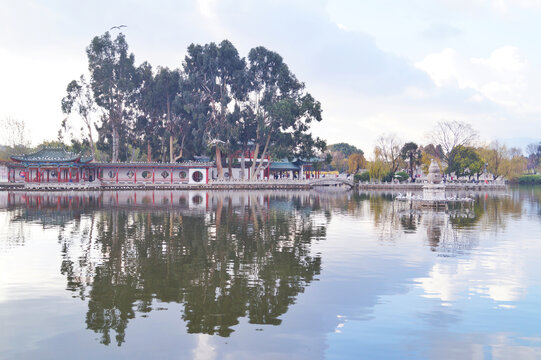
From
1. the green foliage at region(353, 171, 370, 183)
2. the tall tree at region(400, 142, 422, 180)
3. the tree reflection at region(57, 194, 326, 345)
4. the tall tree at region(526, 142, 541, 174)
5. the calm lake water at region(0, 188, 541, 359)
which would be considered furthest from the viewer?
the tall tree at region(526, 142, 541, 174)

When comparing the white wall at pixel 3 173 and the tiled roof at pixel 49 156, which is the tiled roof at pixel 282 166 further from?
the white wall at pixel 3 173

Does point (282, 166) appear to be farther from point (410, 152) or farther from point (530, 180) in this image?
point (530, 180)

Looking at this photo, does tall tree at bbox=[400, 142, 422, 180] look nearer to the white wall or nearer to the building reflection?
the building reflection

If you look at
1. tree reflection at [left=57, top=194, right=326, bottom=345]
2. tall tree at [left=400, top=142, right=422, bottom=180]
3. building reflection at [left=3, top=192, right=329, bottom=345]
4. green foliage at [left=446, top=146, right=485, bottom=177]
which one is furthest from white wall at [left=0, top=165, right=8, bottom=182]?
green foliage at [left=446, top=146, right=485, bottom=177]

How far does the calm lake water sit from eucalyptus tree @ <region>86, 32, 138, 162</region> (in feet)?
148

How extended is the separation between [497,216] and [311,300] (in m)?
23.0

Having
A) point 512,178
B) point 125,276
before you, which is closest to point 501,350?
point 125,276

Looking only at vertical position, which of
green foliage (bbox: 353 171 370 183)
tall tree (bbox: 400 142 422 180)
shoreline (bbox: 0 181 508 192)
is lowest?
shoreline (bbox: 0 181 508 192)

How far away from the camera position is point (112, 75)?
62969mm

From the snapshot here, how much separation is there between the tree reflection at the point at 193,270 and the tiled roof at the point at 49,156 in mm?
39768

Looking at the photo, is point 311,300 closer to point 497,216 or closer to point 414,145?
point 497,216

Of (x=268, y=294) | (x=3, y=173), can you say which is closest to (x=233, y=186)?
(x=3, y=173)

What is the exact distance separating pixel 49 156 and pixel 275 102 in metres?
30.7

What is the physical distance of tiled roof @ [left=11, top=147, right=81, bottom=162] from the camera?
58.5 meters
